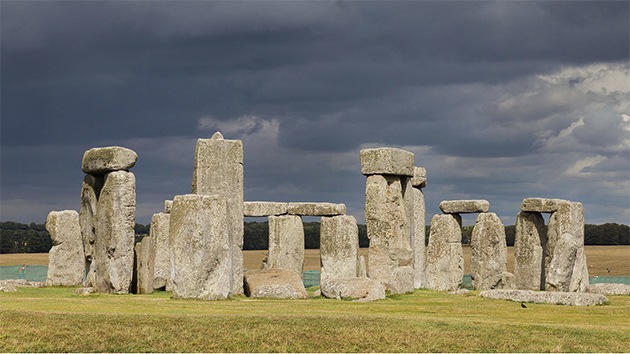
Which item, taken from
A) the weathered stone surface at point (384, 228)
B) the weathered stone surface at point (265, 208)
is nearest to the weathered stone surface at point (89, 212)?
the weathered stone surface at point (265, 208)

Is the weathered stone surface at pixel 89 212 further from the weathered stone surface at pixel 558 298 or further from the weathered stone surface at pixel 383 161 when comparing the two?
the weathered stone surface at pixel 558 298

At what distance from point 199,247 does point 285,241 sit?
14531 mm

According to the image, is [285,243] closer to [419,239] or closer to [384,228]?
[419,239]

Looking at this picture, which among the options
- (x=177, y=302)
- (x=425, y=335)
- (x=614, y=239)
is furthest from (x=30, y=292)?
(x=614, y=239)

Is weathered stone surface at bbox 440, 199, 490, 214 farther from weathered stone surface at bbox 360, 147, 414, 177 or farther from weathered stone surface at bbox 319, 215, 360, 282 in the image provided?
weathered stone surface at bbox 360, 147, 414, 177

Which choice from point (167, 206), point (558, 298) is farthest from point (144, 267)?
point (558, 298)

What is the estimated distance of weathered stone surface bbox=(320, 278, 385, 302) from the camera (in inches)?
1037

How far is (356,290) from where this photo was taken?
2645 cm

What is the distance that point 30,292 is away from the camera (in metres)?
30.3

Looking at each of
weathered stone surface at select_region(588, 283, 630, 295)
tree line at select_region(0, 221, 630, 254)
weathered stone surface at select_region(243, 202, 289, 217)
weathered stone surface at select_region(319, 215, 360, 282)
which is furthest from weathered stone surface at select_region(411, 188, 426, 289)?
tree line at select_region(0, 221, 630, 254)

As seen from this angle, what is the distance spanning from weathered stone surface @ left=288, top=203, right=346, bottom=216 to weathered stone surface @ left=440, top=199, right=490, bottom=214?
152 inches

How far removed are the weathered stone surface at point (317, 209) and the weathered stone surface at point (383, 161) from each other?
872 cm

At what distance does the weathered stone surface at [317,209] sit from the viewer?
3897 cm

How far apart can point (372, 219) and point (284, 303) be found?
599 cm
